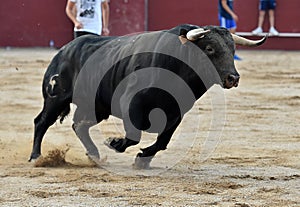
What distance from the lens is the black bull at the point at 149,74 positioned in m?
5.16

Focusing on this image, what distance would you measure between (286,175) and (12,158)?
2.02 meters

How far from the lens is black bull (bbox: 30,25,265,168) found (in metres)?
5.16

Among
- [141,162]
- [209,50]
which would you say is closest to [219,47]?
[209,50]

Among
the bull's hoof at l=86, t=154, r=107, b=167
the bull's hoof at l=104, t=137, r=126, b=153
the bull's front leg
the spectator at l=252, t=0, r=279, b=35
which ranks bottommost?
the spectator at l=252, t=0, r=279, b=35

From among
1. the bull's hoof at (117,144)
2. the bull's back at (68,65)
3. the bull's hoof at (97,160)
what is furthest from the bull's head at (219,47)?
the bull's hoof at (97,160)

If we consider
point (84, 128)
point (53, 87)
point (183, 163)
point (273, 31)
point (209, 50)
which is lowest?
point (273, 31)

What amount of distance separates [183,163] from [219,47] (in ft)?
3.83

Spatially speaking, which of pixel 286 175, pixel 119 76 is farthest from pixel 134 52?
pixel 286 175

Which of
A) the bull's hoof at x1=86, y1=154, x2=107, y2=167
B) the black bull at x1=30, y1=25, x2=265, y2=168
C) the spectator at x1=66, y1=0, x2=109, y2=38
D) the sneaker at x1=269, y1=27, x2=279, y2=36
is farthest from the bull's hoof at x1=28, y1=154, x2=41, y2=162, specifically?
the sneaker at x1=269, y1=27, x2=279, y2=36

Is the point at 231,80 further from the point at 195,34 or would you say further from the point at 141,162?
the point at 141,162

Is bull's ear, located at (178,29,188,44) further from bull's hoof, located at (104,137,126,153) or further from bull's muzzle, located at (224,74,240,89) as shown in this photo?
bull's hoof, located at (104,137,126,153)

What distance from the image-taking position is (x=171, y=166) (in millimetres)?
5809

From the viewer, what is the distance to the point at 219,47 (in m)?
5.11

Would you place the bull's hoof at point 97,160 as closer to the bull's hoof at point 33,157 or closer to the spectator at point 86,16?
the bull's hoof at point 33,157
